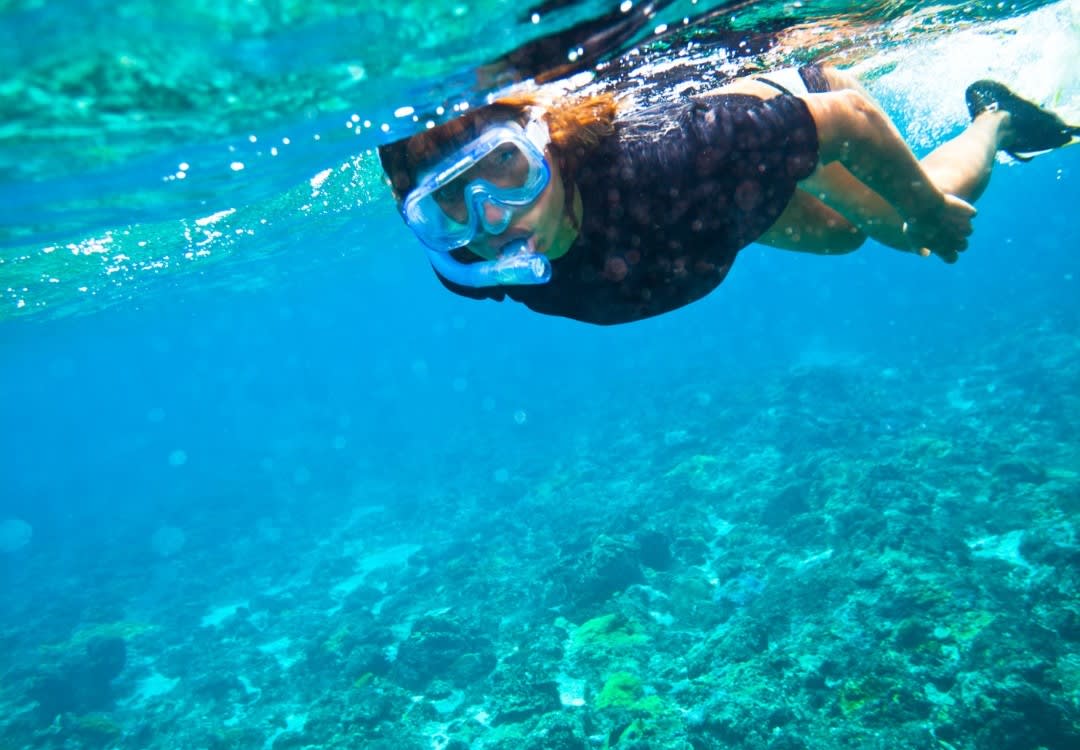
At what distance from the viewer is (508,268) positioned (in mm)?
2951

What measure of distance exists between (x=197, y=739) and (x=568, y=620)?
28.2 feet

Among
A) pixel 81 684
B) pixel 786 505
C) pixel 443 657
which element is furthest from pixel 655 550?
pixel 81 684

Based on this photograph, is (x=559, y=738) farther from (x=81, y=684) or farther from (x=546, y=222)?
(x=81, y=684)

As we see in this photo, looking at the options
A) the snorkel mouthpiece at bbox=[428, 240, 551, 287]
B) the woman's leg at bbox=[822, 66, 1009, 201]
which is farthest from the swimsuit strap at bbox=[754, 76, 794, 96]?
the snorkel mouthpiece at bbox=[428, 240, 551, 287]

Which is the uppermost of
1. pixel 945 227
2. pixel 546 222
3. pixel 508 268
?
pixel 546 222

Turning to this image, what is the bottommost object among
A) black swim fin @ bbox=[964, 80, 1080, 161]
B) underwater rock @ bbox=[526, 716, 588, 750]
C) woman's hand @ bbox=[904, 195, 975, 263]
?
underwater rock @ bbox=[526, 716, 588, 750]

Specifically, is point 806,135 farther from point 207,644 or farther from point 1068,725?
point 207,644

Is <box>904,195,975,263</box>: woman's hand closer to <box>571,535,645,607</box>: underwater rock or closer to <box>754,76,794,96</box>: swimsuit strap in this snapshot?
<box>754,76,794,96</box>: swimsuit strap

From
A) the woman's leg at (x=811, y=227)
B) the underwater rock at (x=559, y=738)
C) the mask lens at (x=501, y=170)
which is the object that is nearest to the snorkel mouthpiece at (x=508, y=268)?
the mask lens at (x=501, y=170)

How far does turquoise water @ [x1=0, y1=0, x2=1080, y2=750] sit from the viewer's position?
680 centimetres

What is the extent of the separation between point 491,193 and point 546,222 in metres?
0.31

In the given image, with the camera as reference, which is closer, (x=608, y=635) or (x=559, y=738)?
(x=559, y=738)

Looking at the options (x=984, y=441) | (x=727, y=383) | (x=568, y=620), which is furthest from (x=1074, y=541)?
(x=727, y=383)

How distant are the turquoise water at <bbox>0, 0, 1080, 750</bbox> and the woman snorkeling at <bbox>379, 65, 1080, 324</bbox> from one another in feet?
10.6
